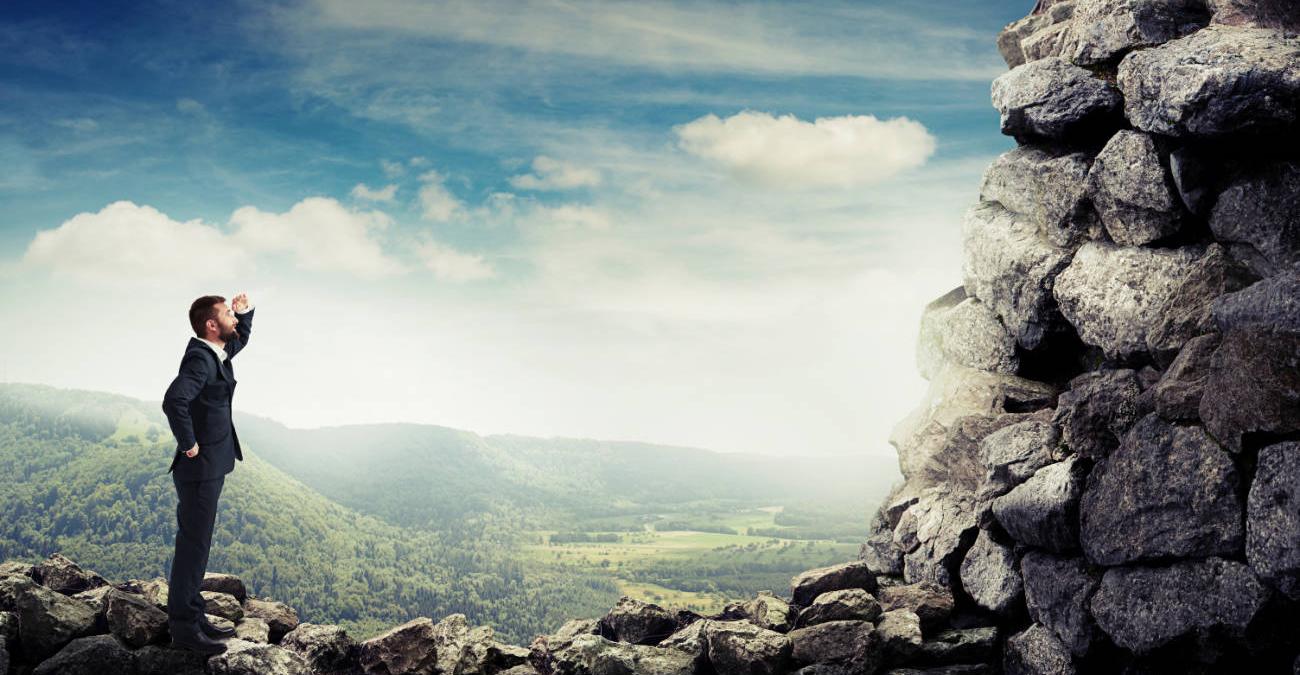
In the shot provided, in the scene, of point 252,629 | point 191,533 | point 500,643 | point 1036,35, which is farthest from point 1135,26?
point 252,629

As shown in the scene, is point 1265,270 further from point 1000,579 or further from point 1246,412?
point 1000,579

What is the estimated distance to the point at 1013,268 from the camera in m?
19.0

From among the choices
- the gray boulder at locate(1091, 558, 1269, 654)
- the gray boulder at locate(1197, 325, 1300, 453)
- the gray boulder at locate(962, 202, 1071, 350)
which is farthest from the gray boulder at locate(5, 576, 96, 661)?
the gray boulder at locate(962, 202, 1071, 350)

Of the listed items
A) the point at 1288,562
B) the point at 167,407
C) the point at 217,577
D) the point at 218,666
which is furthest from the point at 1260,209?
the point at 217,577

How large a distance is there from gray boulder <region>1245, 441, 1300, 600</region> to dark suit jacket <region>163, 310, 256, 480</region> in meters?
16.9

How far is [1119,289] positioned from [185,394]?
17800 millimetres

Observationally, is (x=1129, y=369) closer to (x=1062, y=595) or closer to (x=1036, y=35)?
(x=1062, y=595)

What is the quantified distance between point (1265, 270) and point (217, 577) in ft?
73.6

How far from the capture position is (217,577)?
18594 millimetres

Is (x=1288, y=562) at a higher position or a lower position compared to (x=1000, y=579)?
higher

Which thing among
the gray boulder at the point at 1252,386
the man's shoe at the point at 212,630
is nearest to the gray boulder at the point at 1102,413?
the gray boulder at the point at 1252,386

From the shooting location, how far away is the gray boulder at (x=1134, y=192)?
15602mm

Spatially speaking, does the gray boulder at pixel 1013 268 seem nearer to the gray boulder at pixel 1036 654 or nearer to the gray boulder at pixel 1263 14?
the gray boulder at pixel 1263 14

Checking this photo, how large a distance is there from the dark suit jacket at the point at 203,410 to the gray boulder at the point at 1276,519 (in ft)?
55.5
